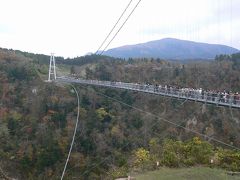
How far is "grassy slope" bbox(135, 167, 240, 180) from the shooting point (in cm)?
1223

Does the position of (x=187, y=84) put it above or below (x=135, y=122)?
above

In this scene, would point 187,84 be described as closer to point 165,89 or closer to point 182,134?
point 182,134

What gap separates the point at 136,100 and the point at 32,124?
1321cm

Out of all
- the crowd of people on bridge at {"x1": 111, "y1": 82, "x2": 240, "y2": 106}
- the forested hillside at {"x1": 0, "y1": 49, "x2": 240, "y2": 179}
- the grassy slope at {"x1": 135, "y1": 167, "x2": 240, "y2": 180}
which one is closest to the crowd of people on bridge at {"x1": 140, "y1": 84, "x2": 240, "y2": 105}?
the crowd of people on bridge at {"x1": 111, "y1": 82, "x2": 240, "y2": 106}

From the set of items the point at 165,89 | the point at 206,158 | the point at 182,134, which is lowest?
the point at 182,134

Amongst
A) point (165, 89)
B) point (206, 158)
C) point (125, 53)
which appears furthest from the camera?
point (125, 53)

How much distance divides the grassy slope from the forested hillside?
604 inches

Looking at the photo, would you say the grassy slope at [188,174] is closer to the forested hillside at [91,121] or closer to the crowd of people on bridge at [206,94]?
the crowd of people on bridge at [206,94]

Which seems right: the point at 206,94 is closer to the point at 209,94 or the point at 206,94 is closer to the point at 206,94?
the point at 206,94

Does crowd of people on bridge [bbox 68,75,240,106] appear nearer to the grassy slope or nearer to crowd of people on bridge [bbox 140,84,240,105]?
crowd of people on bridge [bbox 140,84,240,105]

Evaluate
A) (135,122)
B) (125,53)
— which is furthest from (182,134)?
(125,53)

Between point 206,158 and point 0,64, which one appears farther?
point 0,64

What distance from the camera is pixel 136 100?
163 feet

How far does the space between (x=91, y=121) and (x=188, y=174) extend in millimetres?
29905
